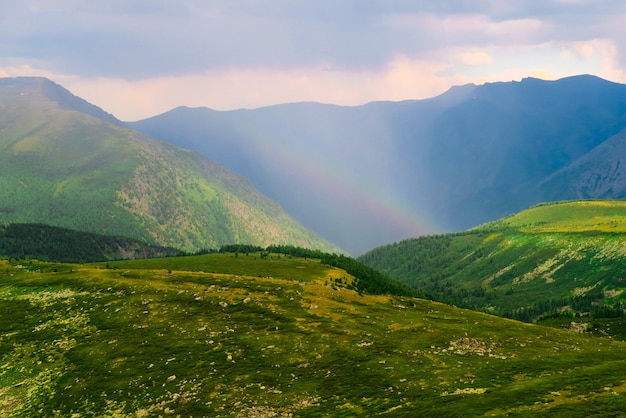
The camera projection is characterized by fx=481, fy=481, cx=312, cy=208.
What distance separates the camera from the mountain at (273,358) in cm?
4616

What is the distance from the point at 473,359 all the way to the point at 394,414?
2102 centimetres

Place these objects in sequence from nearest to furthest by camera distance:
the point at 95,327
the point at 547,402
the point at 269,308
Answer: the point at 547,402, the point at 95,327, the point at 269,308

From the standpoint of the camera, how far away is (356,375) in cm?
5441

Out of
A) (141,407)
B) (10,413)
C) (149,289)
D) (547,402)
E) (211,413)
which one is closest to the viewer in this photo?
(547,402)

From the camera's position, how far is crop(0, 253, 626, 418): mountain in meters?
46.2

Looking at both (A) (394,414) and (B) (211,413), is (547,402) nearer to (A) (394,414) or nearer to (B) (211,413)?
(A) (394,414)

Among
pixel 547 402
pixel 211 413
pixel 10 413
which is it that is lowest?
pixel 10 413

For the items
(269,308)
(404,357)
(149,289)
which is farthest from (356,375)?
(149,289)

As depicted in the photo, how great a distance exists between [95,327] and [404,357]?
164 ft

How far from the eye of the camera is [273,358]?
6119 cm

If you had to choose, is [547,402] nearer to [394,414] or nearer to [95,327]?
[394,414]

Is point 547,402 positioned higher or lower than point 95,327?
higher

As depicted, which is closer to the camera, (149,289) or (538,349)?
(538,349)

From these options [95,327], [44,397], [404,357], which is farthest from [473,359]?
[95,327]
